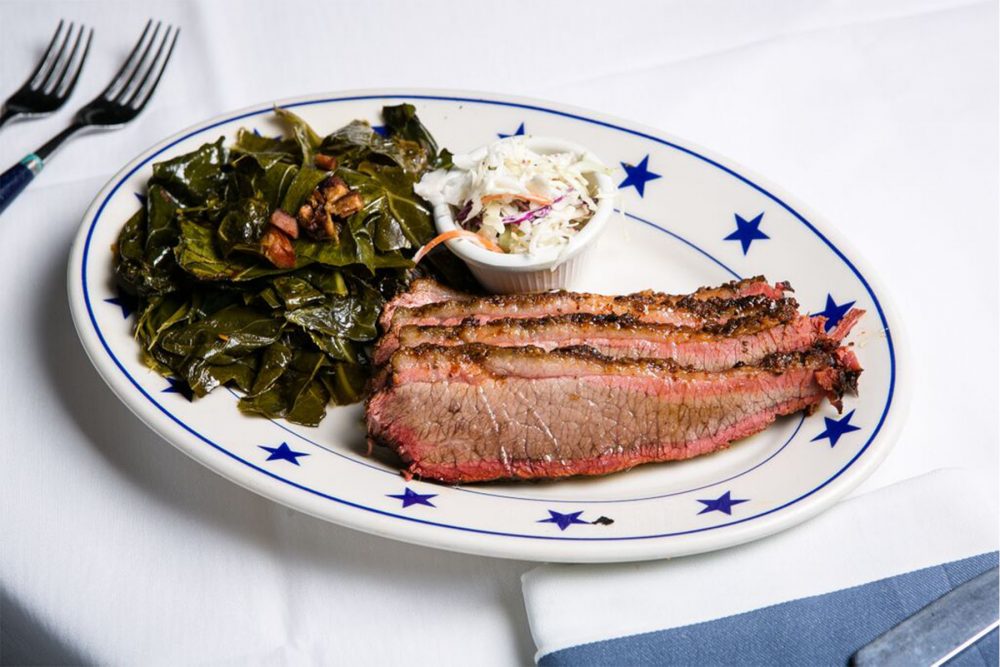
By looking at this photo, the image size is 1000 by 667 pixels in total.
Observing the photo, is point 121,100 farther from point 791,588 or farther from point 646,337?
point 791,588

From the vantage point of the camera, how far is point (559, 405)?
363cm

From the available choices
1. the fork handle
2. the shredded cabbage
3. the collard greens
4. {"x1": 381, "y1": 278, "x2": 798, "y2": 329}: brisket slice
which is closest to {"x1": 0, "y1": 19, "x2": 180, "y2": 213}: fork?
the fork handle

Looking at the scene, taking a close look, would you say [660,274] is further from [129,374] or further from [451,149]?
[129,374]

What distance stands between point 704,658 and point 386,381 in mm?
1604

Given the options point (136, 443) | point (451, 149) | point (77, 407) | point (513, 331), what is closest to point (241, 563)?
point (136, 443)

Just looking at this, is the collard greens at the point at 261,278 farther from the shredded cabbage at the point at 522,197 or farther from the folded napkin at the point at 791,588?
the folded napkin at the point at 791,588

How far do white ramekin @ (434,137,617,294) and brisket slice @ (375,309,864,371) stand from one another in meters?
0.39

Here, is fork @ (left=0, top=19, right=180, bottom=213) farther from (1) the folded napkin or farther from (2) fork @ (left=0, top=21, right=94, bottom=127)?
(1) the folded napkin

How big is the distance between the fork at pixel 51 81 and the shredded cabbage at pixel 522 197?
2.74 metres

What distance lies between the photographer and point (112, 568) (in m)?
3.41

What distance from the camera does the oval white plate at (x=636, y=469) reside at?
128 inches

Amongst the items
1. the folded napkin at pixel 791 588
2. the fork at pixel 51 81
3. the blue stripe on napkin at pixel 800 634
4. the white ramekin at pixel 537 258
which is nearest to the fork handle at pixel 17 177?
the fork at pixel 51 81

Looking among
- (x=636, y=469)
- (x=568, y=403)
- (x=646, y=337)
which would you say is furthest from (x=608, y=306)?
(x=636, y=469)

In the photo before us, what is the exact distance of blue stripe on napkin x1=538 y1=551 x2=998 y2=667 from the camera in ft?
10.0
